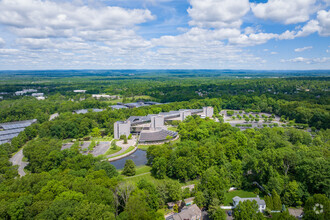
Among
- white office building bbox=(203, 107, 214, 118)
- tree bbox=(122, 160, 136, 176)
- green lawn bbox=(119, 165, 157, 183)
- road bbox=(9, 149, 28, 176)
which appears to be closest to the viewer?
green lawn bbox=(119, 165, 157, 183)

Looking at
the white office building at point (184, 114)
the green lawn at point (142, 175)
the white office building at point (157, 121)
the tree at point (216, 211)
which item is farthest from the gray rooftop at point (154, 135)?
the tree at point (216, 211)

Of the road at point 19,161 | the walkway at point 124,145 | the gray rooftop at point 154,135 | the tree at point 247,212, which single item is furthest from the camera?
the gray rooftop at point 154,135

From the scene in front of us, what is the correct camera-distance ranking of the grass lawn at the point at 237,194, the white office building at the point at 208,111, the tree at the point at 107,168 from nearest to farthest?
1. the grass lawn at the point at 237,194
2. the tree at the point at 107,168
3. the white office building at the point at 208,111

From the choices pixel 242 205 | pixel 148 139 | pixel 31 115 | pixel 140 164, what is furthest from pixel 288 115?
pixel 31 115

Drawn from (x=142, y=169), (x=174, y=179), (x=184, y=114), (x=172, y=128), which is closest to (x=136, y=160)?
(x=142, y=169)

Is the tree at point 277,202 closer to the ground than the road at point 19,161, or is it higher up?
higher up

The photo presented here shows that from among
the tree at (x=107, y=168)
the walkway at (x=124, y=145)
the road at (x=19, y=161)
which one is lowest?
the road at (x=19, y=161)

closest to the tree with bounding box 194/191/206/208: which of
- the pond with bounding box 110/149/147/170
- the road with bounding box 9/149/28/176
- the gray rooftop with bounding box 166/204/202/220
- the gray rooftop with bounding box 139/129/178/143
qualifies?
the gray rooftop with bounding box 166/204/202/220

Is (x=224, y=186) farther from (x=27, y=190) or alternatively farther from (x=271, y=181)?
(x=27, y=190)

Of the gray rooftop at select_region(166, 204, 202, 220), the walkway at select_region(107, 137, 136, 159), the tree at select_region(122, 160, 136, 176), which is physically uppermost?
the gray rooftop at select_region(166, 204, 202, 220)

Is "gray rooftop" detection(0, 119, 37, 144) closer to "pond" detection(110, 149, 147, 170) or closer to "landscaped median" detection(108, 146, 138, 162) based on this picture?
"landscaped median" detection(108, 146, 138, 162)

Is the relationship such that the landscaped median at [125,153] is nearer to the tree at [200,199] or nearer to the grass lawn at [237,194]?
the tree at [200,199]
